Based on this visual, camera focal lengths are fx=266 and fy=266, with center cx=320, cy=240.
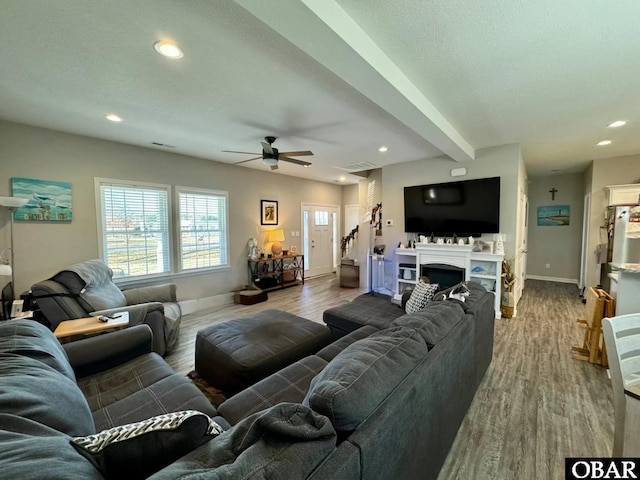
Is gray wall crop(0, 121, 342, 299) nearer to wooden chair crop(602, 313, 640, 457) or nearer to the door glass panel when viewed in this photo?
the door glass panel

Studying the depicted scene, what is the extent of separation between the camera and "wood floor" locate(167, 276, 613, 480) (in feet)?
5.26

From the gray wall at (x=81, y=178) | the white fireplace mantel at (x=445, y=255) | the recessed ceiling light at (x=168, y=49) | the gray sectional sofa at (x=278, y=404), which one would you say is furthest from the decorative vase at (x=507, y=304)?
the recessed ceiling light at (x=168, y=49)

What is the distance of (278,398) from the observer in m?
1.46

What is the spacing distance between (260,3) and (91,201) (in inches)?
146

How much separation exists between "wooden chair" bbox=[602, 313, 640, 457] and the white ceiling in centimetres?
172

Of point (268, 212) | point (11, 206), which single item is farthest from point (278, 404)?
point (268, 212)

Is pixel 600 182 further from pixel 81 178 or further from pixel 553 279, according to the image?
pixel 81 178

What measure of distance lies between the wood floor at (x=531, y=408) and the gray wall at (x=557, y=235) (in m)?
3.26

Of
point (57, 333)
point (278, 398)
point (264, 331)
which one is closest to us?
point (278, 398)

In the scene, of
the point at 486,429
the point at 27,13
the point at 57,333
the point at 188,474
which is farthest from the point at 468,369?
the point at 27,13

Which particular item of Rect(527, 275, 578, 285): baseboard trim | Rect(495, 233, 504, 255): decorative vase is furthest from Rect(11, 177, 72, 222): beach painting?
Rect(527, 275, 578, 285): baseboard trim

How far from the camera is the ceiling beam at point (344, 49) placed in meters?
1.29

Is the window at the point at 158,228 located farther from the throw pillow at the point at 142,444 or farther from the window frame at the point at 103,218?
the throw pillow at the point at 142,444

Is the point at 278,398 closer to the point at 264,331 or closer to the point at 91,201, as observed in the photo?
the point at 264,331
